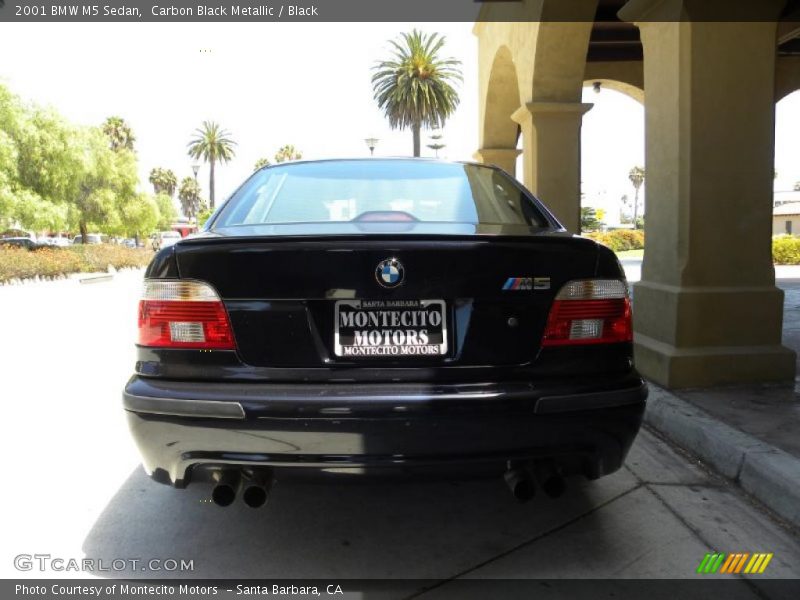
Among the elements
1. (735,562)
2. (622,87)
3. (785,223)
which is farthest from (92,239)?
(785,223)

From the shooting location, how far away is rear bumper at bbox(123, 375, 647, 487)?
2.26m

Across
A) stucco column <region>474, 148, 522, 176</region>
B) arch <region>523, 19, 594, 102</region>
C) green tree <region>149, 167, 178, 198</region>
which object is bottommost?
stucco column <region>474, 148, 522, 176</region>

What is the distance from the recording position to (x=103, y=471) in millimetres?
3662

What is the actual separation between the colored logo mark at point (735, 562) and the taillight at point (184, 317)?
1940mm

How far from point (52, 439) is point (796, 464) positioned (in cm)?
414

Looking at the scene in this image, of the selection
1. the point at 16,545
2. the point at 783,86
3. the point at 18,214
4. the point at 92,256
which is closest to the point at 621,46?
the point at 783,86

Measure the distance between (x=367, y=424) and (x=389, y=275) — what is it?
505 mm

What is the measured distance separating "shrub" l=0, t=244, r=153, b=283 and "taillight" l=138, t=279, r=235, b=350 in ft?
65.2

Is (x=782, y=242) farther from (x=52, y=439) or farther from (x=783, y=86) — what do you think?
(x=52, y=439)

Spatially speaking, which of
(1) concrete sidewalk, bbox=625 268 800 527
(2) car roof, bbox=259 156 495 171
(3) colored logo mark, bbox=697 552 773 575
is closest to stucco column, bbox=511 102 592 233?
(1) concrete sidewalk, bbox=625 268 800 527

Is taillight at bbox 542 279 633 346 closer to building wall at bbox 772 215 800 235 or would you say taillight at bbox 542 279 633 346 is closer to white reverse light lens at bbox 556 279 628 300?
white reverse light lens at bbox 556 279 628 300

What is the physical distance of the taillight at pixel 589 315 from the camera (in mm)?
2449

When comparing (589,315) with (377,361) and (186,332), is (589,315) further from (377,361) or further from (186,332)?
(186,332)

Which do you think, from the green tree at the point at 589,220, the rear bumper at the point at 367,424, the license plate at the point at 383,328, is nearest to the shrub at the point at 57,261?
the rear bumper at the point at 367,424
